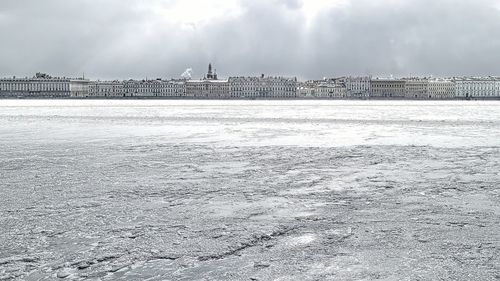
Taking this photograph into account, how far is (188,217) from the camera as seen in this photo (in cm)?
466

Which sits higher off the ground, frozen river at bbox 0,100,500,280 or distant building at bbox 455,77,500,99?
distant building at bbox 455,77,500,99

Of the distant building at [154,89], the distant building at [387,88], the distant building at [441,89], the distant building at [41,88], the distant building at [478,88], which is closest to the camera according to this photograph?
the distant building at [387,88]

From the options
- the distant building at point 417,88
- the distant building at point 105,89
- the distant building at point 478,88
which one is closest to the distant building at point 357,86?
the distant building at point 417,88

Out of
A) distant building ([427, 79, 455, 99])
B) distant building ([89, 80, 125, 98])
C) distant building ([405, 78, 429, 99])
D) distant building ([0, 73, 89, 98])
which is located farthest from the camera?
distant building ([89, 80, 125, 98])

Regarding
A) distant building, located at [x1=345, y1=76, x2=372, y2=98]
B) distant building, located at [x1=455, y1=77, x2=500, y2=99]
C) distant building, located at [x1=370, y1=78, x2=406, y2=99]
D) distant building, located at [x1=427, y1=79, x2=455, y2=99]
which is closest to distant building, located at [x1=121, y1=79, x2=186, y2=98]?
distant building, located at [x1=345, y1=76, x2=372, y2=98]

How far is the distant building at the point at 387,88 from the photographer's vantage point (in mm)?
135125

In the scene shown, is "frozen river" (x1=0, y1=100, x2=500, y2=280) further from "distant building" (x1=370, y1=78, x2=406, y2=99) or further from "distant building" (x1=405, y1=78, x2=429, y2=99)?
"distant building" (x1=405, y1=78, x2=429, y2=99)

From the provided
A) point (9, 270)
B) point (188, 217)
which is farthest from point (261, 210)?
point (9, 270)

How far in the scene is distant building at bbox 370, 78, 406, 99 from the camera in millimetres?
135125

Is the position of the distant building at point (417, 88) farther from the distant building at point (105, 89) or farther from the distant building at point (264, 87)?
the distant building at point (105, 89)

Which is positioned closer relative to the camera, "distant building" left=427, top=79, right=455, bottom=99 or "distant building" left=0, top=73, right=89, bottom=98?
"distant building" left=427, top=79, right=455, bottom=99

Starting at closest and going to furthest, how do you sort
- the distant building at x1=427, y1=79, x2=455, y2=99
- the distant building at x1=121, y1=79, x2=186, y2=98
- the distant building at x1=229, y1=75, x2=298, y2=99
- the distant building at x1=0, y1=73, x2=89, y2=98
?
1. the distant building at x1=229, y1=75, x2=298, y2=99
2. the distant building at x1=427, y1=79, x2=455, y2=99
3. the distant building at x1=0, y1=73, x2=89, y2=98
4. the distant building at x1=121, y1=79, x2=186, y2=98

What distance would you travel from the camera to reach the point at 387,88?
137 m

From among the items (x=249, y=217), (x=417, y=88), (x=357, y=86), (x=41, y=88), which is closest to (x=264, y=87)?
(x=357, y=86)
